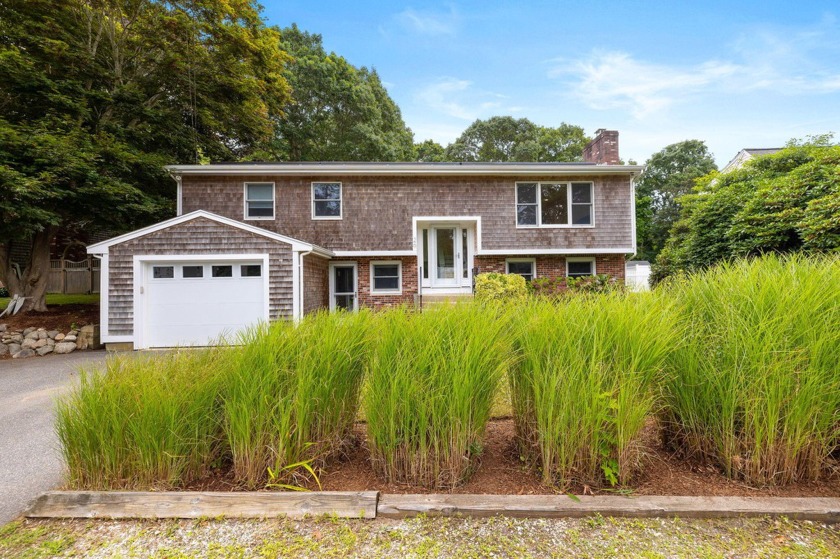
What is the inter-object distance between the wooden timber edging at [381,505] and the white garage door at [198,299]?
672cm

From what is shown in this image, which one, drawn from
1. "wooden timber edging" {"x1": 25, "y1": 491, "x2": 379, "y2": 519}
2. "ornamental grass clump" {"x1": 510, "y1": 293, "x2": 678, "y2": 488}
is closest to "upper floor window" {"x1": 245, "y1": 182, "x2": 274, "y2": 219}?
"wooden timber edging" {"x1": 25, "y1": 491, "x2": 379, "y2": 519}

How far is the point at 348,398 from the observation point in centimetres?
266

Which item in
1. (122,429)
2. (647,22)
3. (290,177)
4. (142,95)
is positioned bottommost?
(122,429)

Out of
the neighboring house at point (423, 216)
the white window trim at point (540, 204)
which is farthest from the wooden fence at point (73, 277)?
the white window trim at point (540, 204)

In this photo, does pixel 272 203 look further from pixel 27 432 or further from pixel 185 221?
pixel 27 432

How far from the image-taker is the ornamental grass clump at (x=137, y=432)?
2.27m

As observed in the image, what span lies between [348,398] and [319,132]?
24.7 metres

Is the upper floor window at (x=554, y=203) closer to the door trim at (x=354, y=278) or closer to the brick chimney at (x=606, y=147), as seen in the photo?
the brick chimney at (x=606, y=147)

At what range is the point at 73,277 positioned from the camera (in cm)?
1828

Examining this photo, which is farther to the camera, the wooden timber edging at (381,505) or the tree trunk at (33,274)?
the tree trunk at (33,274)

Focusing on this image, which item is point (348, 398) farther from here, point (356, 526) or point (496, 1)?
point (496, 1)

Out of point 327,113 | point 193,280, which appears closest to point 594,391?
point 193,280

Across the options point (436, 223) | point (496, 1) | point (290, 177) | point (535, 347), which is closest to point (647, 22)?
point (496, 1)

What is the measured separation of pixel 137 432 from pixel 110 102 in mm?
12994
